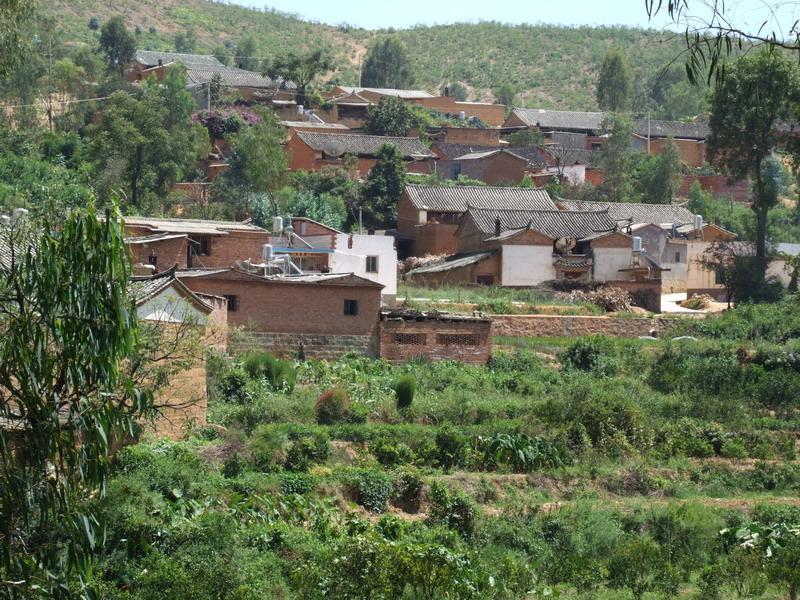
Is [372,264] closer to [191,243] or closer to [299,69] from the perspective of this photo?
[191,243]

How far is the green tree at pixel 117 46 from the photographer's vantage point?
76.2 meters

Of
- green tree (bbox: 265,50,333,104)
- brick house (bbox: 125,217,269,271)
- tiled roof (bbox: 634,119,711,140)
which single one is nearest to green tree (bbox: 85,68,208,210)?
brick house (bbox: 125,217,269,271)

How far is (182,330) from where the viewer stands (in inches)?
894

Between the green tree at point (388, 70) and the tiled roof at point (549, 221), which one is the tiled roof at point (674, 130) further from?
the tiled roof at point (549, 221)

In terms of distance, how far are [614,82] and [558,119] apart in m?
13.9

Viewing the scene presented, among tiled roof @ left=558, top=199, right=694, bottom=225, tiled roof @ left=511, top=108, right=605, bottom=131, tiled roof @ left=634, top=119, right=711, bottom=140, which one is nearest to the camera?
tiled roof @ left=558, top=199, right=694, bottom=225

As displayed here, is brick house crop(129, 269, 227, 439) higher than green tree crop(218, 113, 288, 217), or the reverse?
green tree crop(218, 113, 288, 217)

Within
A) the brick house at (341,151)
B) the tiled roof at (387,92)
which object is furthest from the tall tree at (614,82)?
the brick house at (341,151)

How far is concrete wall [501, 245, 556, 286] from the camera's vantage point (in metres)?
46.0

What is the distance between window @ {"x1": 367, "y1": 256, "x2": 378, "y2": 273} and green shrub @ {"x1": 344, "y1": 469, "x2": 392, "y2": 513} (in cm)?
1724

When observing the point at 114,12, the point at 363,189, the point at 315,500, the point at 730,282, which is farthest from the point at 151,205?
the point at 114,12

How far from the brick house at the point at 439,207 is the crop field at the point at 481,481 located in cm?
1595

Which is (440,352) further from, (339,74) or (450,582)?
(339,74)

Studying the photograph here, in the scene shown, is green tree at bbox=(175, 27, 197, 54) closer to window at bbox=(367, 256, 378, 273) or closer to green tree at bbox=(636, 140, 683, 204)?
green tree at bbox=(636, 140, 683, 204)
